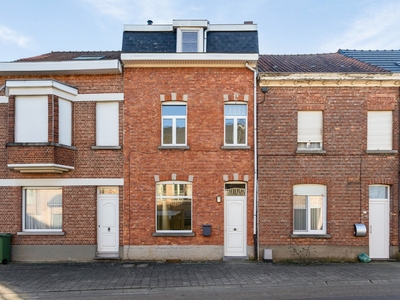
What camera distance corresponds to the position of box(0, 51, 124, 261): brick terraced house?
1046cm

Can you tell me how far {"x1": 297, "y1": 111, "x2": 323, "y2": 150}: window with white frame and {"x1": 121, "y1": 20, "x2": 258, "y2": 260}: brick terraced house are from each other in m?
1.93

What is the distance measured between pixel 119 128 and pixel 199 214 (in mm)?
4518

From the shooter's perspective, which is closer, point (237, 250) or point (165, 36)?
point (237, 250)

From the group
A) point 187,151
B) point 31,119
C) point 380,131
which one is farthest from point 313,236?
point 31,119

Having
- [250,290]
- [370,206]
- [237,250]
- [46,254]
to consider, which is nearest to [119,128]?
[46,254]

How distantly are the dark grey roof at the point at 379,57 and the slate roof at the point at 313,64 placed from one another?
0.56 meters

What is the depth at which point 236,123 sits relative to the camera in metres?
11.2

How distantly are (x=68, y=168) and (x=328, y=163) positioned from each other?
32.1 feet

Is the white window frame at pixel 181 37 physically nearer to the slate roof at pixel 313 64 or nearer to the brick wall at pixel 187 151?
the brick wall at pixel 187 151

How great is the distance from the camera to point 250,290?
7742 millimetres

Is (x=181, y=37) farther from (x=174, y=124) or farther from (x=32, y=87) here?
(x=32, y=87)

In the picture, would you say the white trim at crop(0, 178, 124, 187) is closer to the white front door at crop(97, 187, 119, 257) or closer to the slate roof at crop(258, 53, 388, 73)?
the white front door at crop(97, 187, 119, 257)

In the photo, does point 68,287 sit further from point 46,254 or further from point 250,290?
point 250,290

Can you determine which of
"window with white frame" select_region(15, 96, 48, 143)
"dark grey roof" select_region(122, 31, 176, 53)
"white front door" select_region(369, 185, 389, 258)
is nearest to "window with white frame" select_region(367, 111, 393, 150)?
"white front door" select_region(369, 185, 389, 258)
